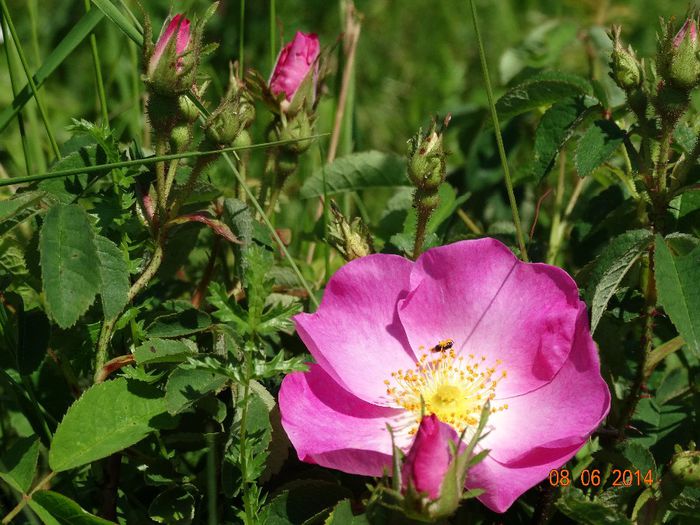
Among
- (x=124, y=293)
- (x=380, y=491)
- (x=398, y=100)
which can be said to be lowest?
(x=398, y=100)

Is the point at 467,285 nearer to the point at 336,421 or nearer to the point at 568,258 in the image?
the point at 336,421

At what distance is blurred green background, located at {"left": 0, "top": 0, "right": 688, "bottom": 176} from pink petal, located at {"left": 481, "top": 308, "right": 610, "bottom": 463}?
1441 millimetres

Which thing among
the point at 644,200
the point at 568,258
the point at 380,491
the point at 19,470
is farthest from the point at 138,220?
the point at 568,258

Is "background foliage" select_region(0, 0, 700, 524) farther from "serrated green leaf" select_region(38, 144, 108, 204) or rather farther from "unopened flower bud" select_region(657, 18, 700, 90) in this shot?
"unopened flower bud" select_region(657, 18, 700, 90)

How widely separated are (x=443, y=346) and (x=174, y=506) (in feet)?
1.25

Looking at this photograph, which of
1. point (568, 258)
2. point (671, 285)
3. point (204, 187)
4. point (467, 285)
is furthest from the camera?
point (568, 258)

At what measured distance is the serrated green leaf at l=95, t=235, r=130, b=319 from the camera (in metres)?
1.08

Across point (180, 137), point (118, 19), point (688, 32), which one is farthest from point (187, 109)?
point (688, 32)

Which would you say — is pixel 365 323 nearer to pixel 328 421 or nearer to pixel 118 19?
pixel 328 421

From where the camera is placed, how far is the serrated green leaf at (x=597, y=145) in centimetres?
117

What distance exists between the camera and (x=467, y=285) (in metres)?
1.16

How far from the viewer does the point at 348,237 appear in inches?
49.0

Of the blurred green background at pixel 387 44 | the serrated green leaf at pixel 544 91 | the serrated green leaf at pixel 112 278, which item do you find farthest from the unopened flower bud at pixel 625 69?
the blurred green background at pixel 387 44

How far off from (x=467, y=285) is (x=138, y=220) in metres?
0.44
